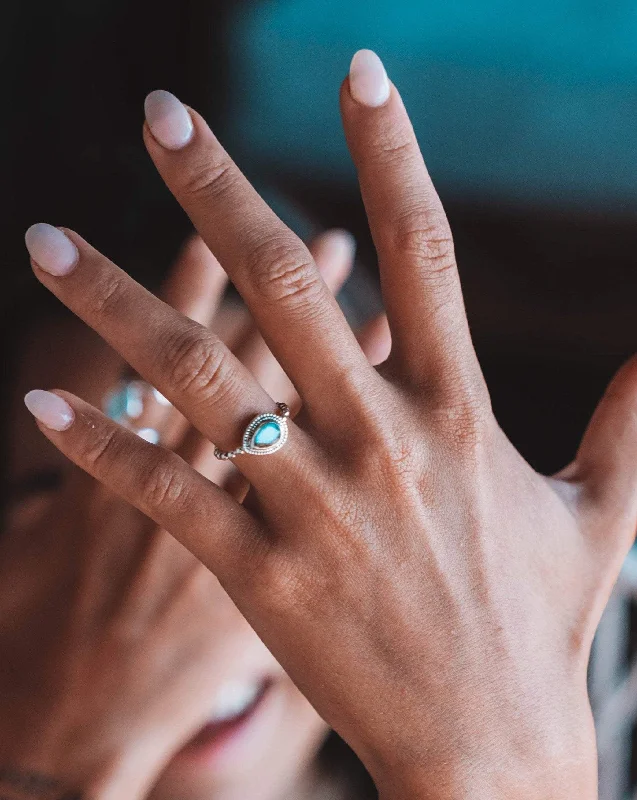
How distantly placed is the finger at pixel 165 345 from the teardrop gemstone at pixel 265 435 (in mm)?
12

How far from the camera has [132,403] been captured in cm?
72

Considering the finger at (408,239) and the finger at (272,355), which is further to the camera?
the finger at (272,355)

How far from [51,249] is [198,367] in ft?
0.43

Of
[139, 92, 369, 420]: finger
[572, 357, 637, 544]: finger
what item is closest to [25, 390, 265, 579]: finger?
[139, 92, 369, 420]: finger

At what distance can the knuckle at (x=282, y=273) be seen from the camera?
481mm

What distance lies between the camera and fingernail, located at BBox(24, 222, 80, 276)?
Answer: 479 mm

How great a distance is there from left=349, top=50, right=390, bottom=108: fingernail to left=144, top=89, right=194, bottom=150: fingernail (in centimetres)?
12

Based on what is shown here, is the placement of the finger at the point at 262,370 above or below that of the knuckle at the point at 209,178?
below

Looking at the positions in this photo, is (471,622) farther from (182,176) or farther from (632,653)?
(632,653)

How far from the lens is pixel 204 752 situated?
767 millimetres

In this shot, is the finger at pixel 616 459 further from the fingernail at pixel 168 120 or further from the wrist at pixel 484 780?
the fingernail at pixel 168 120

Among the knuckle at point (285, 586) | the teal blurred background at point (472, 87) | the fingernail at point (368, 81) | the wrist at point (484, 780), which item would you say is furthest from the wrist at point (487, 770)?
the teal blurred background at point (472, 87)

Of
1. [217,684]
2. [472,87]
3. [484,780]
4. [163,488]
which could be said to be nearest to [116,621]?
[217,684]

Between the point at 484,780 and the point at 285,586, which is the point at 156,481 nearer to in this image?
the point at 285,586
